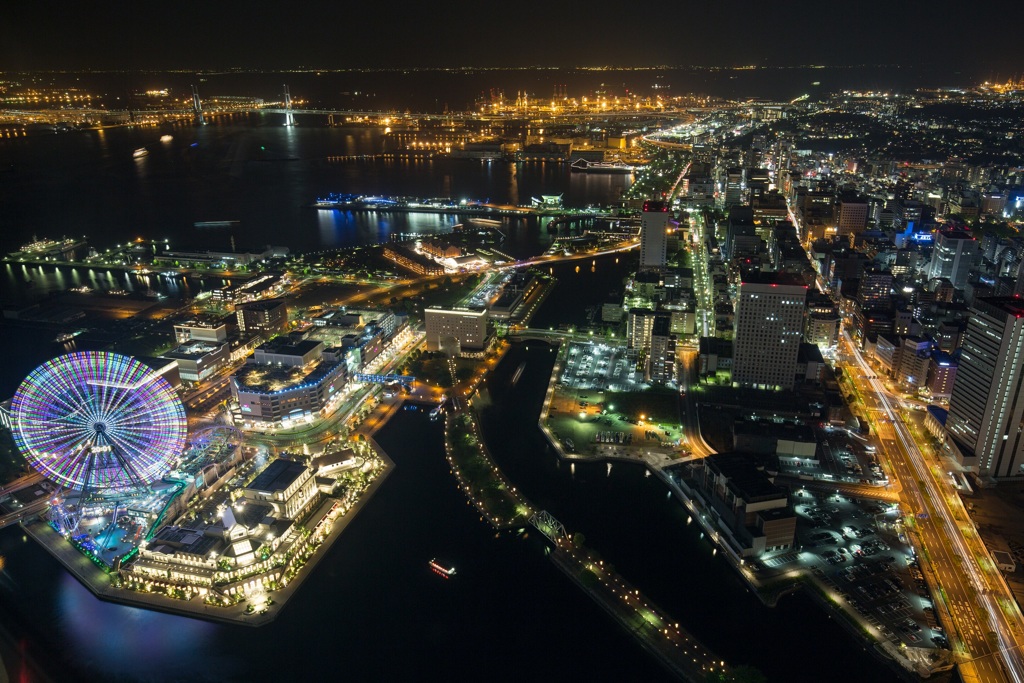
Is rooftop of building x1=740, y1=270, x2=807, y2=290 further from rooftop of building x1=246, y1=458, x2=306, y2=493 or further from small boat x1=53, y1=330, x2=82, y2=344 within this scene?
small boat x1=53, y1=330, x2=82, y2=344

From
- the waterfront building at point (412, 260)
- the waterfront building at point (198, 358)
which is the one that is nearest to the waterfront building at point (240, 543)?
the waterfront building at point (198, 358)

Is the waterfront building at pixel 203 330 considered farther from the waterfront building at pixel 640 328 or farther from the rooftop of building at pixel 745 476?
the rooftop of building at pixel 745 476

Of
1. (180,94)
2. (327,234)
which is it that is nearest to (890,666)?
(327,234)

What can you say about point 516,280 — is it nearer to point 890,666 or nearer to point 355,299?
point 355,299

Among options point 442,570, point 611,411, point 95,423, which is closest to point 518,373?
point 611,411

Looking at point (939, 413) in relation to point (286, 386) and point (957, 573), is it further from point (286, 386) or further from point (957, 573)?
point (286, 386)

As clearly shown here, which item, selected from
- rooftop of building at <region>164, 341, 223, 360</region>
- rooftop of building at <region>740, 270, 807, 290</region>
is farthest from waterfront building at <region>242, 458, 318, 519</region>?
rooftop of building at <region>740, 270, 807, 290</region>
